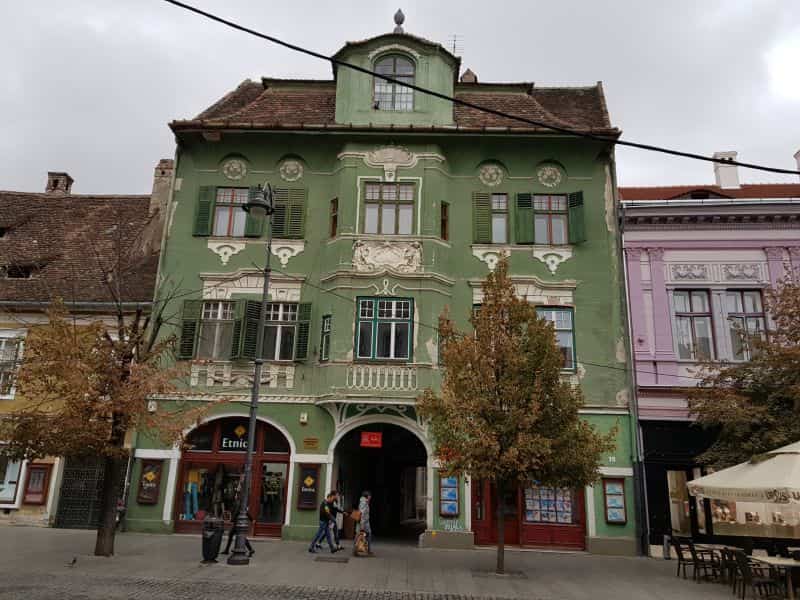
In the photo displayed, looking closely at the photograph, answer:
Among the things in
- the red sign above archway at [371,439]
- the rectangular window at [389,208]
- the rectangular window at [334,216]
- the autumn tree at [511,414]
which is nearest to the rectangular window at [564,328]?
the rectangular window at [389,208]

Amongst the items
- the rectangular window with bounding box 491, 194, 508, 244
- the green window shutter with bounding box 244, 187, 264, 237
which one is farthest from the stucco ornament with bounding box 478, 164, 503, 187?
the green window shutter with bounding box 244, 187, 264, 237

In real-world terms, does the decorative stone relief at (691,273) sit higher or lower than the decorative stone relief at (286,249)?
lower

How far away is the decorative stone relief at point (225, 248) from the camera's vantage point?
20109 mm

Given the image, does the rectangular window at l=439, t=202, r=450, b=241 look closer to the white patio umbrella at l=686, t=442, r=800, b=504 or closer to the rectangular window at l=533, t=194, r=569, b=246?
the rectangular window at l=533, t=194, r=569, b=246

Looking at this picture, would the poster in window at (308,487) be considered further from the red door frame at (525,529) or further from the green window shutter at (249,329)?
the red door frame at (525,529)

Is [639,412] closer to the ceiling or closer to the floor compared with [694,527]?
closer to the ceiling

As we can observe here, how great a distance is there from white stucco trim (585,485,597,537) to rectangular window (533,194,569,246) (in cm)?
736

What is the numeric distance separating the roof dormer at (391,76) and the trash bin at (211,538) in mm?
12616

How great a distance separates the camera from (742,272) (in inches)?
752

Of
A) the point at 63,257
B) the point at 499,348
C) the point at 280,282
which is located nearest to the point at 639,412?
the point at 499,348

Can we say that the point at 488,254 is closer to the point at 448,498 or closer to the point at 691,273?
A: the point at 691,273

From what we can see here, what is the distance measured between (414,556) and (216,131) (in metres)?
13.8

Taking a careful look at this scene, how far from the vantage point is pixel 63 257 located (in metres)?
22.0

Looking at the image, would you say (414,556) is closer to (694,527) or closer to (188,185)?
(694,527)
